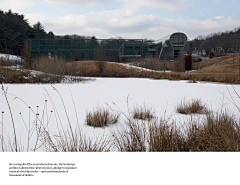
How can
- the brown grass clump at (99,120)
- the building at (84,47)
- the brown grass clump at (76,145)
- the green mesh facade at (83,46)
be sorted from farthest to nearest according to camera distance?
the green mesh facade at (83,46) < the building at (84,47) < the brown grass clump at (99,120) < the brown grass clump at (76,145)

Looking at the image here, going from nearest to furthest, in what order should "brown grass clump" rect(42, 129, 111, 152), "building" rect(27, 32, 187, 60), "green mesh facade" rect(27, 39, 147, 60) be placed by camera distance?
"brown grass clump" rect(42, 129, 111, 152)
"building" rect(27, 32, 187, 60)
"green mesh facade" rect(27, 39, 147, 60)

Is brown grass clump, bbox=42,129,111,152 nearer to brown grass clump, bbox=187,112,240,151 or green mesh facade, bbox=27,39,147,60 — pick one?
brown grass clump, bbox=187,112,240,151

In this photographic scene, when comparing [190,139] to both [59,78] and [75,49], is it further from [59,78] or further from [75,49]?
[75,49]

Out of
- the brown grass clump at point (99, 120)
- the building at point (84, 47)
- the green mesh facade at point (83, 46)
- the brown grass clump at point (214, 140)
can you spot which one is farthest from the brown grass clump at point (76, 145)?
the green mesh facade at point (83, 46)

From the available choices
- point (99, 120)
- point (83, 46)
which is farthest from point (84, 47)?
point (99, 120)

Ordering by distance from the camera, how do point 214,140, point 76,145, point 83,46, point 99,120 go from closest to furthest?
point 76,145 < point 214,140 < point 99,120 < point 83,46

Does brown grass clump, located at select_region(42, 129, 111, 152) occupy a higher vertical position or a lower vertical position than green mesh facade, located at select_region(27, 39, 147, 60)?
lower

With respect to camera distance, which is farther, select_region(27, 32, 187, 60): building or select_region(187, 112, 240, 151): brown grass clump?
select_region(27, 32, 187, 60): building

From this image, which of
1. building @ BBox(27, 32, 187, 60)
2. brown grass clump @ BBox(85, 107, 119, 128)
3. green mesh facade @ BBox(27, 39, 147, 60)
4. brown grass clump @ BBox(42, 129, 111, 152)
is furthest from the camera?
green mesh facade @ BBox(27, 39, 147, 60)

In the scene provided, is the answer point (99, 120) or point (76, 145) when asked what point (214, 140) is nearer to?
point (76, 145)

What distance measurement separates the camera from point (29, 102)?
539cm

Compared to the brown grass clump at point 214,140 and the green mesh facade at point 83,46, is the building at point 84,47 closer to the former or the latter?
the green mesh facade at point 83,46

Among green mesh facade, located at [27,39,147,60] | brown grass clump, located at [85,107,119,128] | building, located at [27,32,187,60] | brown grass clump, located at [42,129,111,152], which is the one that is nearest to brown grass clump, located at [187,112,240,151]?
brown grass clump, located at [42,129,111,152]
